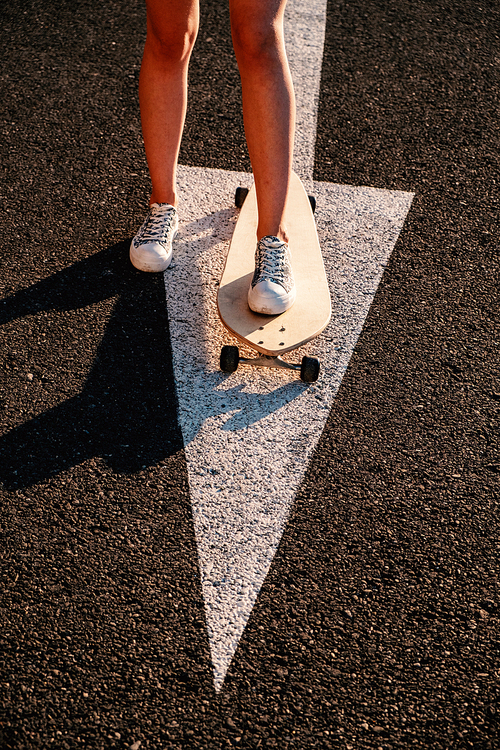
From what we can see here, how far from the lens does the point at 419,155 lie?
14.6 ft

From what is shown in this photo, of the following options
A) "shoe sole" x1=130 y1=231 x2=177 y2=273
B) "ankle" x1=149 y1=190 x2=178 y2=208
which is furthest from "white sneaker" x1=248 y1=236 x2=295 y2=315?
"ankle" x1=149 y1=190 x2=178 y2=208

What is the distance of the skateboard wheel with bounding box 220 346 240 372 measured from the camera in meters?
3.04

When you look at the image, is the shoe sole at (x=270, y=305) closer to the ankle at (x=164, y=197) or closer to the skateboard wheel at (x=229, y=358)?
the skateboard wheel at (x=229, y=358)

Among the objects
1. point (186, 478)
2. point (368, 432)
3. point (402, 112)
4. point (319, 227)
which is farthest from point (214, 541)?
point (402, 112)

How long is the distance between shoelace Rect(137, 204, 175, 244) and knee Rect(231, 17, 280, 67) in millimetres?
884

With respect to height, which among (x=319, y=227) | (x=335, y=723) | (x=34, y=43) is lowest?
(x=335, y=723)

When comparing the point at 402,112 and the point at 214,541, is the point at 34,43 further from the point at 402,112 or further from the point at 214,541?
the point at 214,541

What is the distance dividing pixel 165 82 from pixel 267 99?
1.91ft

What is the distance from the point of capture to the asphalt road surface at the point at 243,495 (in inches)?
85.2

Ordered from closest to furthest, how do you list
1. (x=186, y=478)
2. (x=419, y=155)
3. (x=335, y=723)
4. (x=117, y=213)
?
(x=335, y=723) → (x=186, y=478) → (x=117, y=213) → (x=419, y=155)

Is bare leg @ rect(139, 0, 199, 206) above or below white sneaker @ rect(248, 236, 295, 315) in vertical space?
above

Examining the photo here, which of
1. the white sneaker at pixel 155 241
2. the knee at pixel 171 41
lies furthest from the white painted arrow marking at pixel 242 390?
the knee at pixel 171 41

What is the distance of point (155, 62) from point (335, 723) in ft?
9.15

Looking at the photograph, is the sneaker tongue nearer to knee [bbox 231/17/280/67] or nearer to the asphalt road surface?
the asphalt road surface
